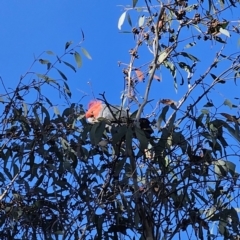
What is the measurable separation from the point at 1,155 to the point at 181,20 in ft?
2.73

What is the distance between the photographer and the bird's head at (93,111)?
99.1 inches

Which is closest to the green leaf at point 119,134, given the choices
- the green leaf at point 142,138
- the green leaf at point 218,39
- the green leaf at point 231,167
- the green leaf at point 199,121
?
the green leaf at point 142,138

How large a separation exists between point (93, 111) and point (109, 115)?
0.22 feet

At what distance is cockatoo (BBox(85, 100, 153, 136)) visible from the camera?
221cm

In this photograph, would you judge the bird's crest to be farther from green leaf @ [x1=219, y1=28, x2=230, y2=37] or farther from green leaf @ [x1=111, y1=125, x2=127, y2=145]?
green leaf @ [x1=219, y1=28, x2=230, y2=37]

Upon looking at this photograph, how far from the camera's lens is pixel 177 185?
84.7 inches

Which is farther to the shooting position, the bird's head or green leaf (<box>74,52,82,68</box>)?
green leaf (<box>74,52,82,68</box>)

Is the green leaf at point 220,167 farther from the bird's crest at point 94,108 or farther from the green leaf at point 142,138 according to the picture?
the bird's crest at point 94,108

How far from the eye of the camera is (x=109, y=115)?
2537 mm

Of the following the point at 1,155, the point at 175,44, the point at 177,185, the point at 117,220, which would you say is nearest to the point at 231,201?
the point at 177,185

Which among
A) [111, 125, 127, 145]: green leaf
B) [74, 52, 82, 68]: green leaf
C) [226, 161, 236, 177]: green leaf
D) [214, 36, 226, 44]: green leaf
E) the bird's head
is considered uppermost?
[74, 52, 82, 68]: green leaf

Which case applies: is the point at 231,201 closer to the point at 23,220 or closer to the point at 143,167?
the point at 143,167

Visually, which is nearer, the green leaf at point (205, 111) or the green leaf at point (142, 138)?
the green leaf at point (142, 138)

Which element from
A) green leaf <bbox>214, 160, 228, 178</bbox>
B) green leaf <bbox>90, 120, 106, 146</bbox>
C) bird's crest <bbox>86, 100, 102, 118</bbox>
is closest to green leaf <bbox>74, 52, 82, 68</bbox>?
bird's crest <bbox>86, 100, 102, 118</bbox>
